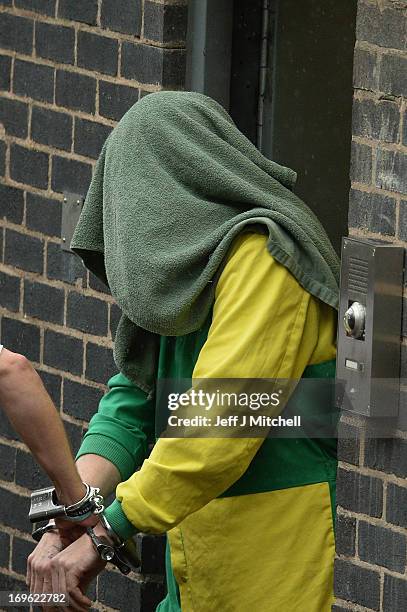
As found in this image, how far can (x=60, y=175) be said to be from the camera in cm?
593

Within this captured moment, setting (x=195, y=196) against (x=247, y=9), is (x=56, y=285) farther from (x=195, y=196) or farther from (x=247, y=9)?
(x=195, y=196)

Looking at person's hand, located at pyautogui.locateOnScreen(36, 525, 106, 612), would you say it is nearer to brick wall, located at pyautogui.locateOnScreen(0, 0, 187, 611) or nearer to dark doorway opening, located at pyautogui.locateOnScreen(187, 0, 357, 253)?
brick wall, located at pyautogui.locateOnScreen(0, 0, 187, 611)

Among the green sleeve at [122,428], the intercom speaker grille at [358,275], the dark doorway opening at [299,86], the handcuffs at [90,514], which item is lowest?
the handcuffs at [90,514]

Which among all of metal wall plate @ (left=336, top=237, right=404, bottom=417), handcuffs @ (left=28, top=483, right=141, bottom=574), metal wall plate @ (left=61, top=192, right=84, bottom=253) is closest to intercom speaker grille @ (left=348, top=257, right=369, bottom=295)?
metal wall plate @ (left=336, top=237, right=404, bottom=417)

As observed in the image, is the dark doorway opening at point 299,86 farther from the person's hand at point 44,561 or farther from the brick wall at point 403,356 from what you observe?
the person's hand at point 44,561

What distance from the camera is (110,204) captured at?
4.59 meters

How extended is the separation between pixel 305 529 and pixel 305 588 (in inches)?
6.7

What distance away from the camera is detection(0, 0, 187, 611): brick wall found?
18.3ft

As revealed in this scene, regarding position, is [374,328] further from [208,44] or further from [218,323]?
[208,44]

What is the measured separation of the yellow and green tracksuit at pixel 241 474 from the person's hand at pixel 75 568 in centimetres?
12

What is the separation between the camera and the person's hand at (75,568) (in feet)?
15.0

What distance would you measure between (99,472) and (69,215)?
4.31 feet

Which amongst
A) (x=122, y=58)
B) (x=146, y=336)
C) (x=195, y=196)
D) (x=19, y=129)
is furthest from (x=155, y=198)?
(x=19, y=129)

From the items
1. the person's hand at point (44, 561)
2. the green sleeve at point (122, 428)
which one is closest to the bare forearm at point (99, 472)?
the green sleeve at point (122, 428)
